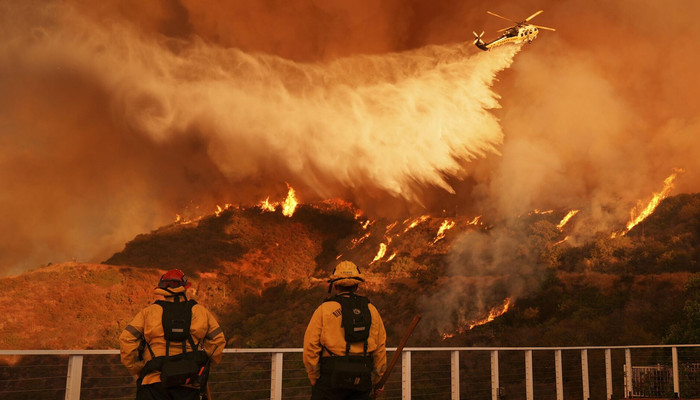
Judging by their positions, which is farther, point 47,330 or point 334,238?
point 334,238

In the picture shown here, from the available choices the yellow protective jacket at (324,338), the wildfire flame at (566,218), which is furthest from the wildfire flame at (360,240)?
the yellow protective jacket at (324,338)

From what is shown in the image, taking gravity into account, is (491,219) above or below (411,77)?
below

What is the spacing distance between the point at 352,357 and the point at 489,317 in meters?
43.4

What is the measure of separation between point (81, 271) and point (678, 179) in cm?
5562

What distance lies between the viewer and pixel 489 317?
47188 millimetres

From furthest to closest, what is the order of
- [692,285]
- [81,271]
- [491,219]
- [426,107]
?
[81,271], [491,219], [426,107], [692,285]

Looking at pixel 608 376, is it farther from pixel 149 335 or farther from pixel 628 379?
pixel 149 335

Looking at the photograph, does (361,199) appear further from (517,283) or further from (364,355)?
(364,355)

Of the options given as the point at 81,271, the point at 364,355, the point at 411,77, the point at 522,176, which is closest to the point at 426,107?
Answer: the point at 411,77

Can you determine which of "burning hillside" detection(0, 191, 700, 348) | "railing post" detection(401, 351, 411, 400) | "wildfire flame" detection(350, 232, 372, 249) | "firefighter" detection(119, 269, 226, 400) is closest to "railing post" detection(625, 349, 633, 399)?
"railing post" detection(401, 351, 411, 400)

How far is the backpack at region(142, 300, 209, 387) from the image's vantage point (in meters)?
5.15

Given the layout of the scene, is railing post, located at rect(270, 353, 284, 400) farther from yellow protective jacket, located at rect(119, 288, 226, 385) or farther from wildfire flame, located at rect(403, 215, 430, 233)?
wildfire flame, located at rect(403, 215, 430, 233)

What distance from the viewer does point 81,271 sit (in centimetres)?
6775

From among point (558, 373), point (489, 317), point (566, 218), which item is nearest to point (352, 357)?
point (558, 373)
